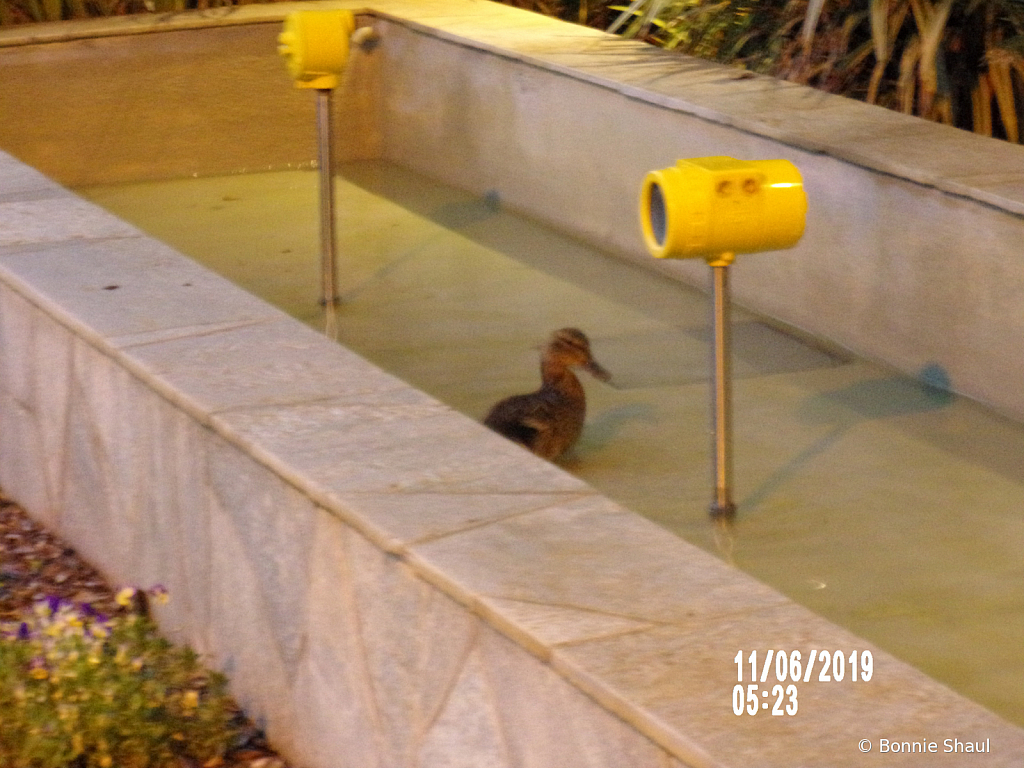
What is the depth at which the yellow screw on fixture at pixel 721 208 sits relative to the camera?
4227mm

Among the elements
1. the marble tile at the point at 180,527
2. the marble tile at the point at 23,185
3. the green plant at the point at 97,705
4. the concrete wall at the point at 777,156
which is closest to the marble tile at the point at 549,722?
the green plant at the point at 97,705

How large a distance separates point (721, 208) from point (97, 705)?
1.93 meters

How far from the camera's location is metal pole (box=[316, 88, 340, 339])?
676cm

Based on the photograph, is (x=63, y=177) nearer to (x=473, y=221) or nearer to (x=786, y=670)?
(x=473, y=221)

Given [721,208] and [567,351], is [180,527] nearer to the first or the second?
[721,208]

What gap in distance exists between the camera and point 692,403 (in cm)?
588

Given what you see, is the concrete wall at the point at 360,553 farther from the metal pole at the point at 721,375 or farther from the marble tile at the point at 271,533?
the metal pole at the point at 721,375

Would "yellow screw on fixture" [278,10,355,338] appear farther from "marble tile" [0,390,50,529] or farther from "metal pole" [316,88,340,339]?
"marble tile" [0,390,50,529]

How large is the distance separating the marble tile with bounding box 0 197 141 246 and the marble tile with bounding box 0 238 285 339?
102 millimetres

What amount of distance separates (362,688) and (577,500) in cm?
54

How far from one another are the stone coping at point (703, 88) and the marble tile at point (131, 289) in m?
2.60

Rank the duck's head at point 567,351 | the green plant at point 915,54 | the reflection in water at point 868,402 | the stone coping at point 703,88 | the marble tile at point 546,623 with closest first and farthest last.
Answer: the marble tile at point 546,623
the duck's head at point 567,351
the reflection in water at point 868,402
the stone coping at point 703,88
the green plant at point 915,54

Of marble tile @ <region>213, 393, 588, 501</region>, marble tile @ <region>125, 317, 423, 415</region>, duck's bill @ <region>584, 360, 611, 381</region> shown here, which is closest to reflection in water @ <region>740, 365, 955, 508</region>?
duck's bill @ <region>584, 360, 611, 381</region>

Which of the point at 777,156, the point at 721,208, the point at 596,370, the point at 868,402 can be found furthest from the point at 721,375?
the point at 777,156
